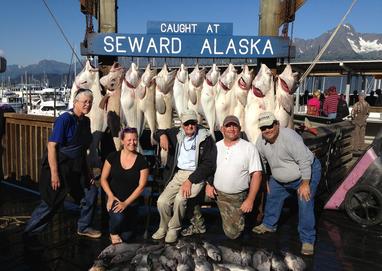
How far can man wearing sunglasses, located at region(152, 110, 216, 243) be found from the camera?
149 inches

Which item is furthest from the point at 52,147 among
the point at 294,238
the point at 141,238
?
the point at 294,238

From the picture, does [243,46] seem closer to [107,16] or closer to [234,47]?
[234,47]

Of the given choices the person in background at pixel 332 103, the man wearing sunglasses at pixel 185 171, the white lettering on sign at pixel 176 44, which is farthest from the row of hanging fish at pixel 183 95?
the person in background at pixel 332 103

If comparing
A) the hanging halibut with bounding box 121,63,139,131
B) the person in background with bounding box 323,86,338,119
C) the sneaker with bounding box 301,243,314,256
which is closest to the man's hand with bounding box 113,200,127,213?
the hanging halibut with bounding box 121,63,139,131

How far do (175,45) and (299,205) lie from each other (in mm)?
2198

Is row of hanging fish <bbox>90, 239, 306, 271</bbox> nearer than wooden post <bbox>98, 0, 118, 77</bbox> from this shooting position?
Yes

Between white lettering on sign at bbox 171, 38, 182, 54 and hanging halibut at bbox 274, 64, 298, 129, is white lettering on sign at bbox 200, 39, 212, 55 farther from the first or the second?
hanging halibut at bbox 274, 64, 298, 129

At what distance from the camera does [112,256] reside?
10.7 ft

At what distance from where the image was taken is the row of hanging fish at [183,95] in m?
4.36

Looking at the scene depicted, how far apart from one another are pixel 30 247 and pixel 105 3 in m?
2.76

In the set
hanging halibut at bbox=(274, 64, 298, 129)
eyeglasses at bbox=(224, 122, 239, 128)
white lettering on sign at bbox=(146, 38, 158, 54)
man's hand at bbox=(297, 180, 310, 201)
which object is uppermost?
white lettering on sign at bbox=(146, 38, 158, 54)

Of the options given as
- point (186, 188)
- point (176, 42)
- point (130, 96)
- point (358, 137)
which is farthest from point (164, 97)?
point (358, 137)

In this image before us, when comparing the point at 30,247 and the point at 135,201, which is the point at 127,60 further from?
the point at 30,247

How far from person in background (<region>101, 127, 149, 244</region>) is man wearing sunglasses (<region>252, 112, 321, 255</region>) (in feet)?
4.04
